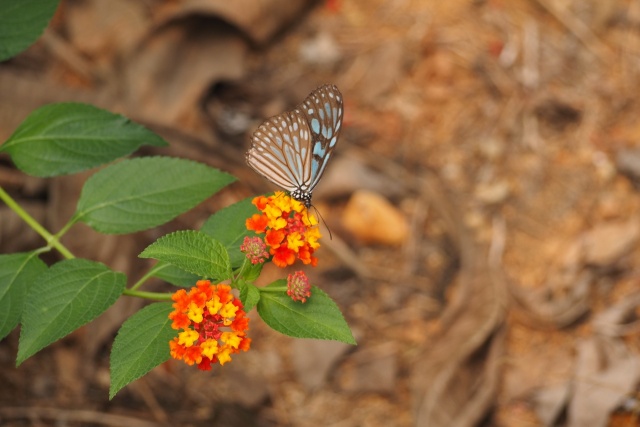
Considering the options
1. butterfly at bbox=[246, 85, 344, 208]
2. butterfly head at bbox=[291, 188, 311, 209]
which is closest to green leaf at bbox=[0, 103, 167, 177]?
butterfly at bbox=[246, 85, 344, 208]

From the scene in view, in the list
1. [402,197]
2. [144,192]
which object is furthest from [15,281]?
[402,197]

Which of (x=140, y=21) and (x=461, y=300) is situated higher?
(x=140, y=21)

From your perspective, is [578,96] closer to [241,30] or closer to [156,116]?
[241,30]

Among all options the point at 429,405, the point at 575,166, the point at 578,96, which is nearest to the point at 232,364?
the point at 429,405

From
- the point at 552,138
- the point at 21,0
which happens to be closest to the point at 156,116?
the point at 21,0

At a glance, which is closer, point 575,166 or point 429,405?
point 429,405

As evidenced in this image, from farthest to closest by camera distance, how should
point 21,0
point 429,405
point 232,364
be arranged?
point 232,364
point 429,405
point 21,0

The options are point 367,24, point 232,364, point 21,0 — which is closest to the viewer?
point 21,0

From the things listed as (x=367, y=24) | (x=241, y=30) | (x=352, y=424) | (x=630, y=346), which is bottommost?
(x=352, y=424)

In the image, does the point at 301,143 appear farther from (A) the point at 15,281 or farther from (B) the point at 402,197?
(B) the point at 402,197
